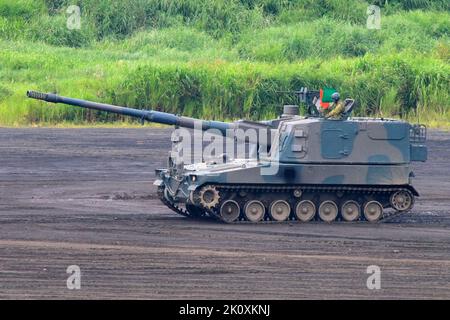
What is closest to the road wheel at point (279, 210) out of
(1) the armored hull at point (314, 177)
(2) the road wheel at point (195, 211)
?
(1) the armored hull at point (314, 177)

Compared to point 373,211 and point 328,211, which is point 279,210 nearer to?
point 328,211

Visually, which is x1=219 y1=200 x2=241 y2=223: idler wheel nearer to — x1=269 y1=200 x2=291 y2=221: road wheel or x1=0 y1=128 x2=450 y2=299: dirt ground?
x1=0 y1=128 x2=450 y2=299: dirt ground

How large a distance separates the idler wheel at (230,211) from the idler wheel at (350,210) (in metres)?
1.79

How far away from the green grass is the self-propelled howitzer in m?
15.5

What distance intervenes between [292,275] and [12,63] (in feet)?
83.3

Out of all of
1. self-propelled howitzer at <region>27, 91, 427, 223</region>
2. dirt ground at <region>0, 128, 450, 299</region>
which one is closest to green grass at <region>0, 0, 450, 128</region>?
dirt ground at <region>0, 128, 450, 299</region>

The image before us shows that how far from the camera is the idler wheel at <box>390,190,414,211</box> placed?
20875mm

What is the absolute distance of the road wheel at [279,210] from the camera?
2053 centimetres

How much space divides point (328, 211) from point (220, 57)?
2164 cm

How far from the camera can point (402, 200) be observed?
20906 millimetres

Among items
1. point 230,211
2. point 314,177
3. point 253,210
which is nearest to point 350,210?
point 314,177

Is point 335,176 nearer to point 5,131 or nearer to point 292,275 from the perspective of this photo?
point 292,275

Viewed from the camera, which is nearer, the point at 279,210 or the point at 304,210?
the point at 279,210

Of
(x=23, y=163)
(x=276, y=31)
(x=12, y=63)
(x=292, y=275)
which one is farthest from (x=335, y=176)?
(x=276, y=31)
